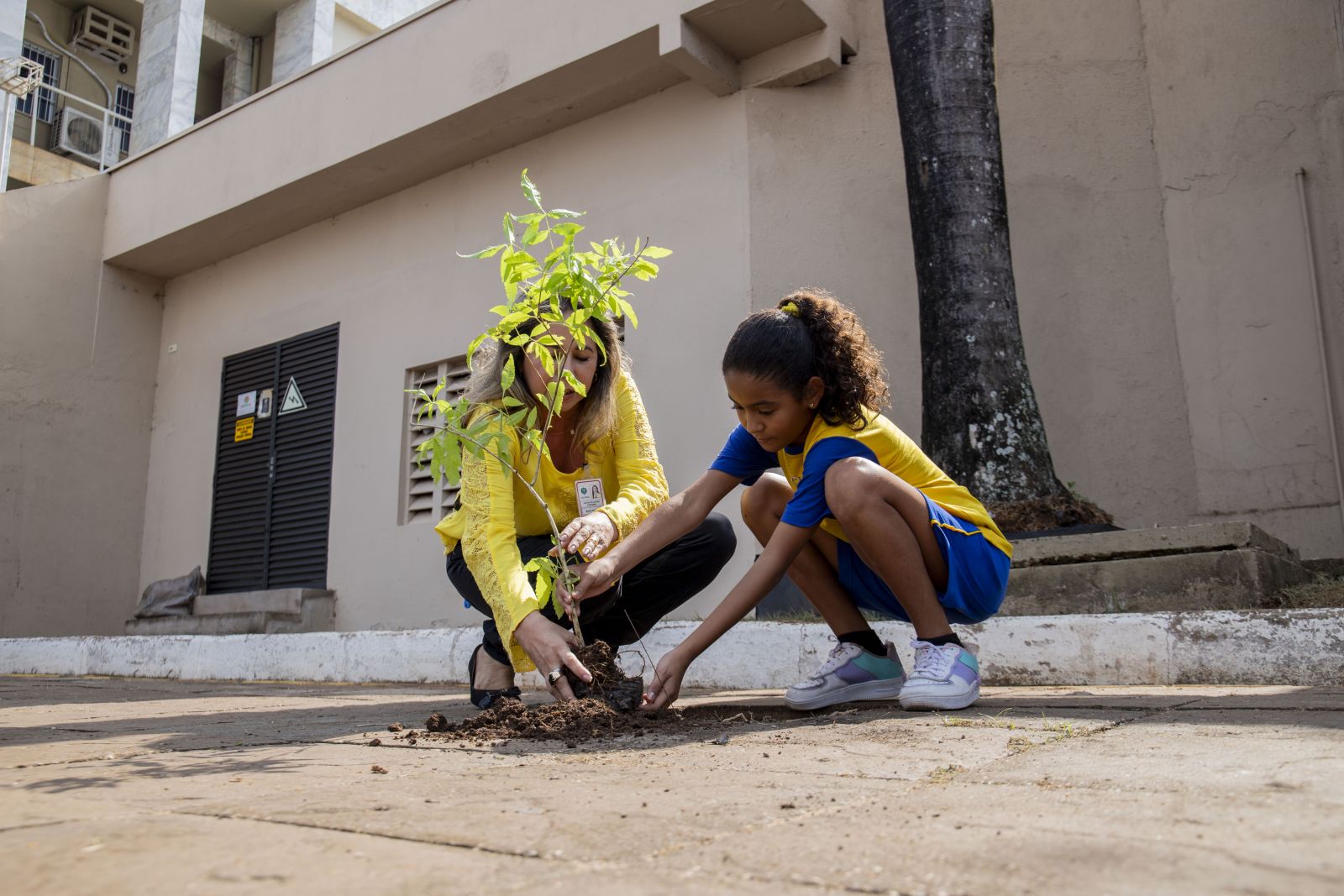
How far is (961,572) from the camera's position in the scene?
263cm

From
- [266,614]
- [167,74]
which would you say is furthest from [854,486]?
[167,74]

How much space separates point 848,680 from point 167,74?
11.4m

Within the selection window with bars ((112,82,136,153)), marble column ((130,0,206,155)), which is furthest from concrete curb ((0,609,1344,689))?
window with bars ((112,82,136,153))

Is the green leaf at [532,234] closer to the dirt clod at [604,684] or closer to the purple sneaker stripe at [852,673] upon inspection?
the dirt clod at [604,684]

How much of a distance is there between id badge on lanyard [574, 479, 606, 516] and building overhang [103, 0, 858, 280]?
339cm

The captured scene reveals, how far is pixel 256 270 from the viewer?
8.51m

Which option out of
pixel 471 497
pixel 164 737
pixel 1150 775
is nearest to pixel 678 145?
pixel 471 497

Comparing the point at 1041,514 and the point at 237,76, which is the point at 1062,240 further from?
the point at 237,76

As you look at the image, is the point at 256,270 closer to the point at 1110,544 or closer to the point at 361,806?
the point at 1110,544

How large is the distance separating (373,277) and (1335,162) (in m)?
5.90

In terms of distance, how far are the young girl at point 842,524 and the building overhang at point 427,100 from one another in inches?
138

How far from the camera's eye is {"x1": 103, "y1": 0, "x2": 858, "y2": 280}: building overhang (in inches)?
225

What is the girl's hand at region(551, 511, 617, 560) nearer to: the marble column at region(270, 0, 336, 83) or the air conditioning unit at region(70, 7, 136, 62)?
the marble column at region(270, 0, 336, 83)

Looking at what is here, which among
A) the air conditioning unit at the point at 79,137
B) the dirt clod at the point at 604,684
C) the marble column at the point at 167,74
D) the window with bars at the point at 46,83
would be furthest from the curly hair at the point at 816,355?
the window with bars at the point at 46,83
